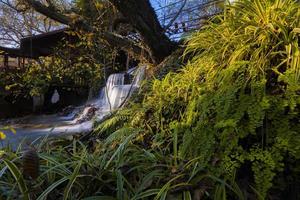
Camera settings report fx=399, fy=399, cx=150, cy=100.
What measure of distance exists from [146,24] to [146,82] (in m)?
1.34

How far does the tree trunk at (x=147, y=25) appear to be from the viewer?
4590 millimetres

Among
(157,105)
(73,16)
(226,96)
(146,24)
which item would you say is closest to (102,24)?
(73,16)

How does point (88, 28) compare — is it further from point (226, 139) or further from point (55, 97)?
point (55, 97)

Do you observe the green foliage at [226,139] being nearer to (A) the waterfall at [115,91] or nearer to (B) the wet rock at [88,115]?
(A) the waterfall at [115,91]

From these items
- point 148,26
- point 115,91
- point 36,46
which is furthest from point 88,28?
point 36,46

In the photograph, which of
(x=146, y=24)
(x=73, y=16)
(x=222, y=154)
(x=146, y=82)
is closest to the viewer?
(x=222, y=154)

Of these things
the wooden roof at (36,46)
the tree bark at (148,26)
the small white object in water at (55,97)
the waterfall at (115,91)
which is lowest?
the small white object in water at (55,97)

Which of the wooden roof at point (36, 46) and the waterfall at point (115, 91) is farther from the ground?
the wooden roof at point (36, 46)

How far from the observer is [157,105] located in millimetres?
2807

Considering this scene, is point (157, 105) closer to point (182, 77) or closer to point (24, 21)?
point (182, 77)

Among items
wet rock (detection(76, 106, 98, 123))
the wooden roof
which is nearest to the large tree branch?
wet rock (detection(76, 106, 98, 123))

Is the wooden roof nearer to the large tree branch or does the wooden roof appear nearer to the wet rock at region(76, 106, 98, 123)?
the wet rock at region(76, 106, 98, 123)

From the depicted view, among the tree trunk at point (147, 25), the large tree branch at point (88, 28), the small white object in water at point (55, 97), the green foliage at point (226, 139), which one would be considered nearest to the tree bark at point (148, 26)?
the tree trunk at point (147, 25)

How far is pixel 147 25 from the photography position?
4738 mm
